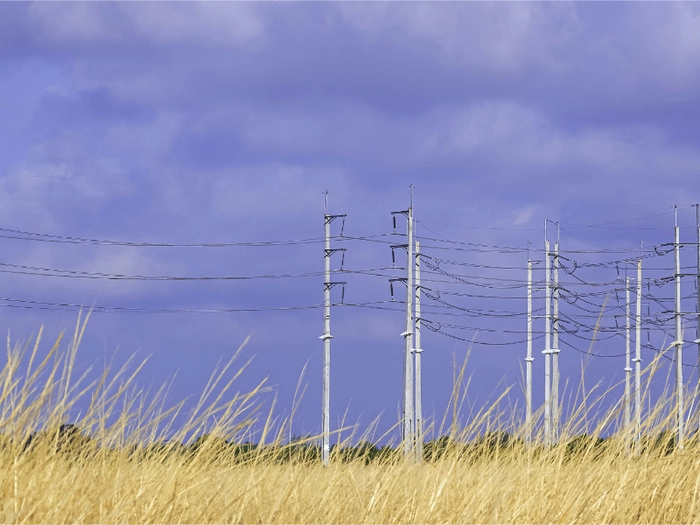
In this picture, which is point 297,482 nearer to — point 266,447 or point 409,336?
point 266,447

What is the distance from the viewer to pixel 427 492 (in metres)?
6.41

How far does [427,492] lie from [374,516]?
1.87 ft

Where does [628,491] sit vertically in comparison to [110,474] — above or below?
below

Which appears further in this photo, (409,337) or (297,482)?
(409,337)

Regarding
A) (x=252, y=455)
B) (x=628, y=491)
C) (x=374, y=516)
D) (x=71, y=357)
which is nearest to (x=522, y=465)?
(x=628, y=491)

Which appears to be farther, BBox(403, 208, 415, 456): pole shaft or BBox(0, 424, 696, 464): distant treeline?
BBox(403, 208, 415, 456): pole shaft

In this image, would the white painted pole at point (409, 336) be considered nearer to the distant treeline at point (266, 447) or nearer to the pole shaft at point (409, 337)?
the pole shaft at point (409, 337)

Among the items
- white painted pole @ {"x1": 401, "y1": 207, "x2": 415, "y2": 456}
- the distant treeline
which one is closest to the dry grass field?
the distant treeline

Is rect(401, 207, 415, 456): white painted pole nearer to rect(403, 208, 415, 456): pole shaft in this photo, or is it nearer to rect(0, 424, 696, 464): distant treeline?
rect(403, 208, 415, 456): pole shaft

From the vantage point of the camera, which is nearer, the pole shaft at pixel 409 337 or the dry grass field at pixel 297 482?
the dry grass field at pixel 297 482

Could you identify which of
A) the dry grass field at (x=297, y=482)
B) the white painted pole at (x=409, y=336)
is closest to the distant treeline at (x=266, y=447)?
the dry grass field at (x=297, y=482)

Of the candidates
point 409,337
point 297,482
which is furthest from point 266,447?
point 409,337

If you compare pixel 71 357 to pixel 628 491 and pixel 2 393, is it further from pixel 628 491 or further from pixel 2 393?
pixel 628 491

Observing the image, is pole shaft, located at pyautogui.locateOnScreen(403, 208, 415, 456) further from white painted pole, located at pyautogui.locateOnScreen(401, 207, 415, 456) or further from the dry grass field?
the dry grass field
